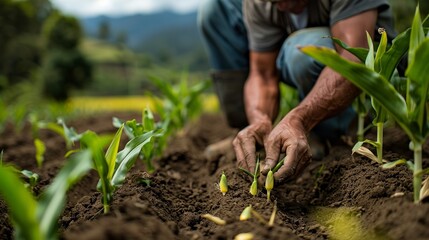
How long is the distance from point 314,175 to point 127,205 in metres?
1.20

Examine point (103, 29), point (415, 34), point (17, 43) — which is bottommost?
point (103, 29)

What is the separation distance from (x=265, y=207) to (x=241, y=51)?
1982mm

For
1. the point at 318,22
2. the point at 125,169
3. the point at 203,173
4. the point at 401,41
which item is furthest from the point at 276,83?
the point at 125,169

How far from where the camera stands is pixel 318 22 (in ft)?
8.86

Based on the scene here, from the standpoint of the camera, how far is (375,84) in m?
1.48

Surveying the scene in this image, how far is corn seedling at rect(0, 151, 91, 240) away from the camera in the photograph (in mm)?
1048

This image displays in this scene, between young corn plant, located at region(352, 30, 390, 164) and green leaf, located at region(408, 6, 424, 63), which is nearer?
green leaf, located at region(408, 6, 424, 63)

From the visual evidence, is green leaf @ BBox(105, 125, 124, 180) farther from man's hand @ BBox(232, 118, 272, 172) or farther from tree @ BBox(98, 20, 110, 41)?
tree @ BBox(98, 20, 110, 41)

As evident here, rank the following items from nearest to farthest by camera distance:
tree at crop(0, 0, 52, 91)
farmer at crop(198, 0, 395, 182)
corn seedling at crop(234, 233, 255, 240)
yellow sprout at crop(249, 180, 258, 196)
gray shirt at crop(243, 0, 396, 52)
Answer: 1. corn seedling at crop(234, 233, 255, 240)
2. yellow sprout at crop(249, 180, 258, 196)
3. farmer at crop(198, 0, 395, 182)
4. gray shirt at crop(243, 0, 396, 52)
5. tree at crop(0, 0, 52, 91)

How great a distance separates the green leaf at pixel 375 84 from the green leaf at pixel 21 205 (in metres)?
0.88

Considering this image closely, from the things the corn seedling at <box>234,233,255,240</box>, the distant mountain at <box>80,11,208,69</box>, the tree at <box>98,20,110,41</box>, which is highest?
the corn seedling at <box>234,233,255,240</box>

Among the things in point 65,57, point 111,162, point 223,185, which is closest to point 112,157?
point 111,162

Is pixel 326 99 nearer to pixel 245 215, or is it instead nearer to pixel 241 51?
pixel 245 215

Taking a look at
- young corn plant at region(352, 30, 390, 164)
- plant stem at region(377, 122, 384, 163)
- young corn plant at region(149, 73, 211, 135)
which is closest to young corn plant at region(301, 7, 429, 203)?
young corn plant at region(352, 30, 390, 164)
